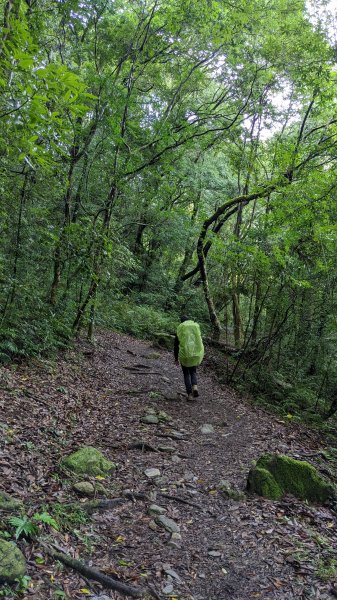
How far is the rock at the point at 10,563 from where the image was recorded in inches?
116

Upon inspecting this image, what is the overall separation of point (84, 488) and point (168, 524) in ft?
3.45

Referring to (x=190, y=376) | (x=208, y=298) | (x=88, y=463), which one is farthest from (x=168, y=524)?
(x=208, y=298)

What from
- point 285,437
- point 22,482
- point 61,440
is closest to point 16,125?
point 22,482

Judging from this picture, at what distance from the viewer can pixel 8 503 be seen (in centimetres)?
380

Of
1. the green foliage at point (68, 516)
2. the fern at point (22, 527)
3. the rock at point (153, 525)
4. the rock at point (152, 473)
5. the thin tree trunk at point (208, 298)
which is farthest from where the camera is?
the thin tree trunk at point (208, 298)

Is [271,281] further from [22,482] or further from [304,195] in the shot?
[22,482]

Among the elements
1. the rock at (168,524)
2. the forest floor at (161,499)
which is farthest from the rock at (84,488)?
the rock at (168,524)

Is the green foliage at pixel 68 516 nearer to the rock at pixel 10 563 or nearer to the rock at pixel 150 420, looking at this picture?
the rock at pixel 10 563

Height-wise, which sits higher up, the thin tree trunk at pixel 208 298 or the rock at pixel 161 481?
the thin tree trunk at pixel 208 298

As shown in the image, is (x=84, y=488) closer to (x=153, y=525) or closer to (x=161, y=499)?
(x=153, y=525)

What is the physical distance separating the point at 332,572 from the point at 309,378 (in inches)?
351

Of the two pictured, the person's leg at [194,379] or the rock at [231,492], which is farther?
the person's leg at [194,379]

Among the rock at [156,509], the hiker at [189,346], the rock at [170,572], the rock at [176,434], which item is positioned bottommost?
the rock at [176,434]

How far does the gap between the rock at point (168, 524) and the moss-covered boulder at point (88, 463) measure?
3.51 feet
